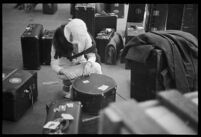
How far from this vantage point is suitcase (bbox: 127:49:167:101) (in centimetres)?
301

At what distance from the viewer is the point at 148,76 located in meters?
3.22

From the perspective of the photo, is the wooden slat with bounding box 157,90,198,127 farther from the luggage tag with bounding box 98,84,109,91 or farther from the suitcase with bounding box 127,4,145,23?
the suitcase with bounding box 127,4,145,23

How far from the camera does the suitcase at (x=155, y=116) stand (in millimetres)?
1243

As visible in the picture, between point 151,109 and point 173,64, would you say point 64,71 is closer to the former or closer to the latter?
point 173,64

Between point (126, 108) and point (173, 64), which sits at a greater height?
point (126, 108)

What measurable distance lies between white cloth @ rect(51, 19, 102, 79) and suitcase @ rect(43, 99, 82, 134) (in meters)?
0.70

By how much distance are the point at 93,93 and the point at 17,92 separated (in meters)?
0.83

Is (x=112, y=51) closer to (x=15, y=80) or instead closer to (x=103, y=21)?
(x=103, y=21)

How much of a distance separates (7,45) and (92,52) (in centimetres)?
244

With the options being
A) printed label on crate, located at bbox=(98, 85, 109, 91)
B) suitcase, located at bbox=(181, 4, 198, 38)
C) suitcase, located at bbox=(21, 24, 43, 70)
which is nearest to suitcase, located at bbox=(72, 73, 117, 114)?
printed label on crate, located at bbox=(98, 85, 109, 91)

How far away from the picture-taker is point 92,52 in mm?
4039

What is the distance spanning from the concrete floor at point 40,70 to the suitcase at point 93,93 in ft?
1.51

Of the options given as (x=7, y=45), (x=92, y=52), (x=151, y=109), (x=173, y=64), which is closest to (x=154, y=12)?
(x=92, y=52)

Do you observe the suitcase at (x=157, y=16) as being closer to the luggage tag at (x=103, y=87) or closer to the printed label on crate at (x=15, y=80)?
the luggage tag at (x=103, y=87)
